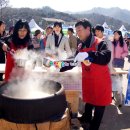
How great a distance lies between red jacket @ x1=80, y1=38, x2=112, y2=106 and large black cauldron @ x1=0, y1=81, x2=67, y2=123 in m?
0.86

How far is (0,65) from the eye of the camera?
6.12m

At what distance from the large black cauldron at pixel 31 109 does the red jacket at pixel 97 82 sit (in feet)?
2.81

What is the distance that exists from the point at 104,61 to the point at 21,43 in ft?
3.97

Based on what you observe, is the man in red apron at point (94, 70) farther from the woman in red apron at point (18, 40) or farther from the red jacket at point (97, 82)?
the woman in red apron at point (18, 40)

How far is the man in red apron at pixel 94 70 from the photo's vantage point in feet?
12.3

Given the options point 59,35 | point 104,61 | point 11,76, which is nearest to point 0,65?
point 59,35

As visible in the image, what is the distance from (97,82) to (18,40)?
50.3 inches

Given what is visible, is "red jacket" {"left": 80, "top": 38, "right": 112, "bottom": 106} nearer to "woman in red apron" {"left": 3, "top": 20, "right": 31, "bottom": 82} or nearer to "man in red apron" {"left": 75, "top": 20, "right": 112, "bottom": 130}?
"man in red apron" {"left": 75, "top": 20, "right": 112, "bottom": 130}

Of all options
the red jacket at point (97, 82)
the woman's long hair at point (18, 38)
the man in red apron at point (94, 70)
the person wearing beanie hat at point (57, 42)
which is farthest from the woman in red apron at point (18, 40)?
the person wearing beanie hat at point (57, 42)

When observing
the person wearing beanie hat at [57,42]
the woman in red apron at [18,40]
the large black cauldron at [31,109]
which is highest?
the woman in red apron at [18,40]

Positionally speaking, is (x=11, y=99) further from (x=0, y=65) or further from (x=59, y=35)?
(x=59, y=35)

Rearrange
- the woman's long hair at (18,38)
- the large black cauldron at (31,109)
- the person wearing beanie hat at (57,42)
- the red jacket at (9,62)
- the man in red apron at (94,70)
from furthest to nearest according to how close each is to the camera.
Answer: the person wearing beanie hat at (57,42), the red jacket at (9,62), the woman's long hair at (18,38), the man in red apron at (94,70), the large black cauldron at (31,109)

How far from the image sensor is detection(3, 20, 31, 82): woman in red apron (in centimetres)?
391

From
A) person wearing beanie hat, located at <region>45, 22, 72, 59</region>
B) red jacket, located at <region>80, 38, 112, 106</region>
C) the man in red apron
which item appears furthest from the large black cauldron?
person wearing beanie hat, located at <region>45, 22, 72, 59</region>
